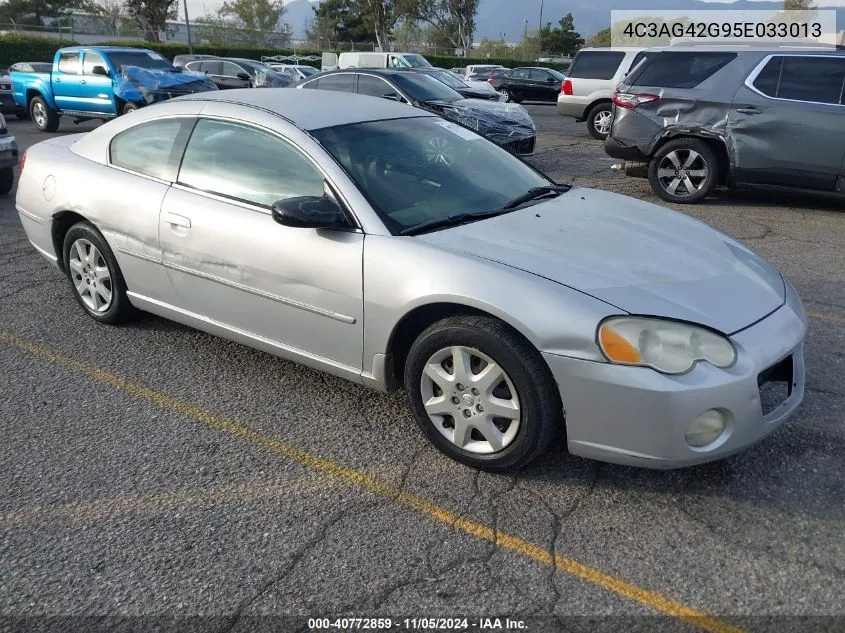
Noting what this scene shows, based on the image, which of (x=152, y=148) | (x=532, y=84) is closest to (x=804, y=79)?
(x=152, y=148)

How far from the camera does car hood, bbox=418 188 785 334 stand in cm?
280

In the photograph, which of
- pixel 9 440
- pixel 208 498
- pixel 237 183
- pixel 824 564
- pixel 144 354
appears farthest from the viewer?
pixel 144 354

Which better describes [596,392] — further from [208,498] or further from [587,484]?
[208,498]

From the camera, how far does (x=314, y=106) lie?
12.7 ft

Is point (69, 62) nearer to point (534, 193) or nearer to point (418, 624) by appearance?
point (534, 193)

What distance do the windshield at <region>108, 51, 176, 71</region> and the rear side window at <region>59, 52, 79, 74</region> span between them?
2.95ft

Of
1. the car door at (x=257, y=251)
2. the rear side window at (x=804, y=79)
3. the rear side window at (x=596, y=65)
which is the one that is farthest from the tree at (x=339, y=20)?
the car door at (x=257, y=251)

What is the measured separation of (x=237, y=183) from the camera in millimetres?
3686

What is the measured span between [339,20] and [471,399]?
226 feet

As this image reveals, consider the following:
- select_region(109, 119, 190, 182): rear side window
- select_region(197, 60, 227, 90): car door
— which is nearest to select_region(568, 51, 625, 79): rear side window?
select_region(197, 60, 227, 90): car door

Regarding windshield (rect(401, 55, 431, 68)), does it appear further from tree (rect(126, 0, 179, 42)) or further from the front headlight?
tree (rect(126, 0, 179, 42))

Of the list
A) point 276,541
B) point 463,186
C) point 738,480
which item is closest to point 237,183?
point 463,186

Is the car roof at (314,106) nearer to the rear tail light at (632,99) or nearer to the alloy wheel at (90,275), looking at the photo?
the alloy wheel at (90,275)

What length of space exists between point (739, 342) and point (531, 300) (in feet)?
2.61
